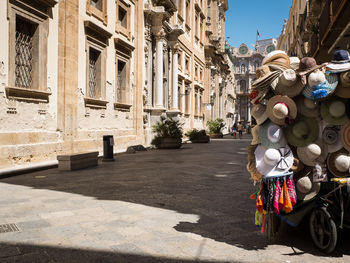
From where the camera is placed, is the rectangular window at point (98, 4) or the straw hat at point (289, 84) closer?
the straw hat at point (289, 84)

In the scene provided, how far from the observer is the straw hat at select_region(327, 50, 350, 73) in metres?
3.10

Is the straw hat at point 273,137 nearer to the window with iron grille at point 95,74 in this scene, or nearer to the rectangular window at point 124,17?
the window with iron grille at point 95,74

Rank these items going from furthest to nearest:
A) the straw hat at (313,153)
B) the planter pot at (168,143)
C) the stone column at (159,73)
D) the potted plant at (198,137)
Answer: the potted plant at (198,137)
the stone column at (159,73)
the planter pot at (168,143)
the straw hat at (313,153)

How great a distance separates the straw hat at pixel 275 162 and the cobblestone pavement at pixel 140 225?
0.78 meters

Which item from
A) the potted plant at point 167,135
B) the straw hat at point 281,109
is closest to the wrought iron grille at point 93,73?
the potted plant at point 167,135

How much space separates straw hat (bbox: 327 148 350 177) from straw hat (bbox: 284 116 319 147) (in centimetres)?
25

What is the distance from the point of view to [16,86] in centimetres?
906

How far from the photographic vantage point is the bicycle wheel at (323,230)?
306 cm

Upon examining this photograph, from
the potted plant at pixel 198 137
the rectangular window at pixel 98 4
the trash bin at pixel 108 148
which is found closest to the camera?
the trash bin at pixel 108 148

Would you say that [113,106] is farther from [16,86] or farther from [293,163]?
[293,163]

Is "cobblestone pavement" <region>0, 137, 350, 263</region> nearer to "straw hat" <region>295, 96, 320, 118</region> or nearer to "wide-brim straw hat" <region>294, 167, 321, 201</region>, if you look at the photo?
"wide-brim straw hat" <region>294, 167, 321, 201</region>

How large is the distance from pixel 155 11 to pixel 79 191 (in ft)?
46.4

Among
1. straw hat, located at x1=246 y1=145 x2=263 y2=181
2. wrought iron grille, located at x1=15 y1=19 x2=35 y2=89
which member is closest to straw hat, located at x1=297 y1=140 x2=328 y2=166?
straw hat, located at x1=246 y1=145 x2=263 y2=181

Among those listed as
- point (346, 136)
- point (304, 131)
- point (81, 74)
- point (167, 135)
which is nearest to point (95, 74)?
point (81, 74)
